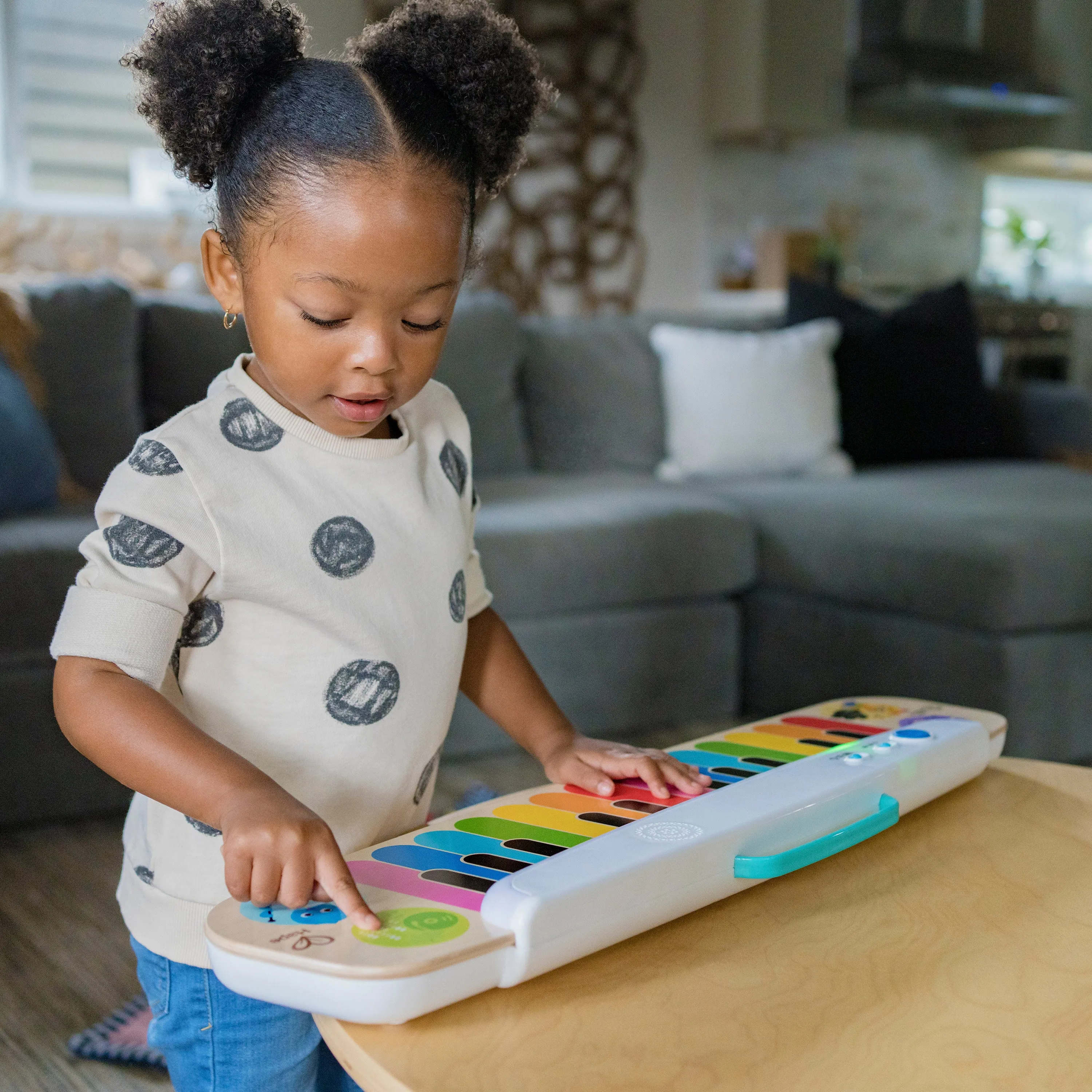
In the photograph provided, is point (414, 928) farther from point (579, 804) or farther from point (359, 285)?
point (359, 285)

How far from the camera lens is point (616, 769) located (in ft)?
2.42

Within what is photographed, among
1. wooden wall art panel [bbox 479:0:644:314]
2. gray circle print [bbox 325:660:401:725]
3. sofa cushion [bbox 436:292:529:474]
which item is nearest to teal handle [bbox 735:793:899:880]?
gray circle print [bbox 325:660:401:725]

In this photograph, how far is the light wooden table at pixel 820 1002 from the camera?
0.47m

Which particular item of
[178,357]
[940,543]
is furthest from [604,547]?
[178,357]

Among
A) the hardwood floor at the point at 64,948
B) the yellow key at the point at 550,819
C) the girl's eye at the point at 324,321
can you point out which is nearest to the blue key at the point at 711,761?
the yellow key at the point at 550,819

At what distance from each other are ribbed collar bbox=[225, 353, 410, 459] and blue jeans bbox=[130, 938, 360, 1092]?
319 mm

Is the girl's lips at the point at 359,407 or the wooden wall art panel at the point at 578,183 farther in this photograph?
the wooden wall art panel at the point at 578,183

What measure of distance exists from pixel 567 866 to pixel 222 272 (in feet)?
1.41

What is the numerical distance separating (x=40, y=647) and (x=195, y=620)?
3.77ft

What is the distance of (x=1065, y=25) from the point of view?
15.1 feet

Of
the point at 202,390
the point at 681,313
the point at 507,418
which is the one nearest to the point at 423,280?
the point at 202,390

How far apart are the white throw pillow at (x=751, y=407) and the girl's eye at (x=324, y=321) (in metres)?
2.04

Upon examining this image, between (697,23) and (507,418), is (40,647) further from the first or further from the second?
(697,23)

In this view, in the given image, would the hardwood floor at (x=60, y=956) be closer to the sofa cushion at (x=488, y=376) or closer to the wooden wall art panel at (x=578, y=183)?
the sofa cushion at (x=488, y=376)
